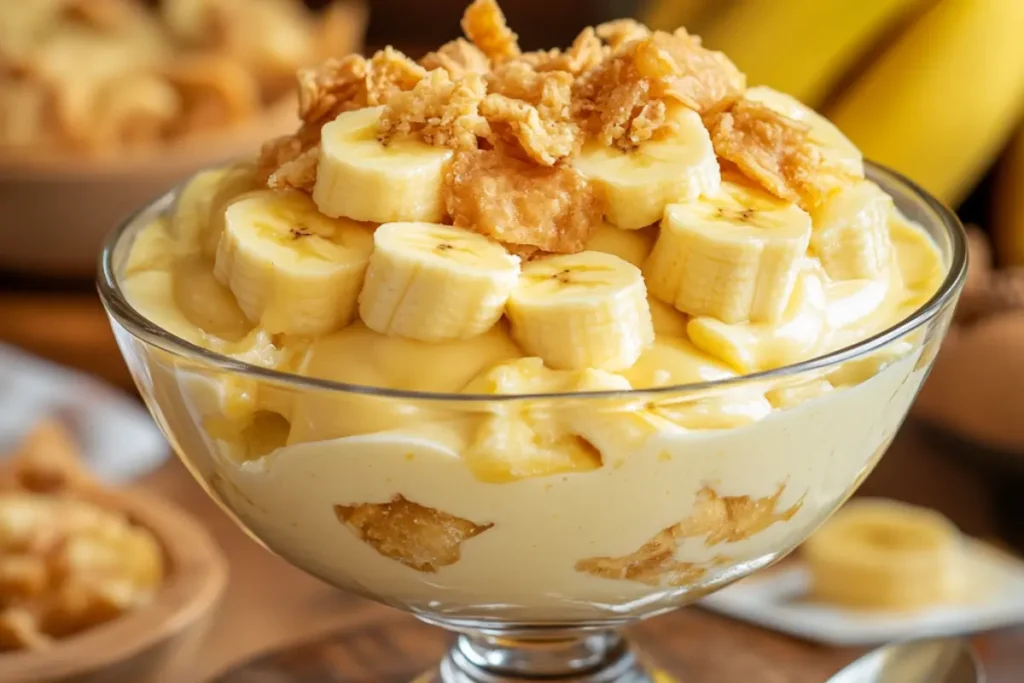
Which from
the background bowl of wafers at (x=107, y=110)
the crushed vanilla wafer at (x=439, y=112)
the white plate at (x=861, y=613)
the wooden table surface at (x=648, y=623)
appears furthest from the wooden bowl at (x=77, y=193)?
the crushed vanilla wafer at (x=439, y=112)

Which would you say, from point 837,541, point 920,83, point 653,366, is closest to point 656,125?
point 653,366

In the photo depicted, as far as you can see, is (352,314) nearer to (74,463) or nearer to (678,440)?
(678,440)

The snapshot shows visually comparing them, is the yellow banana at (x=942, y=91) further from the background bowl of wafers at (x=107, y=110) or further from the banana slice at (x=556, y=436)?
the banana slice at (x=556, y=436)

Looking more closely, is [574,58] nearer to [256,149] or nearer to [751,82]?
[751,82]

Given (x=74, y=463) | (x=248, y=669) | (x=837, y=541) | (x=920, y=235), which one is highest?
(x=920, y=235)

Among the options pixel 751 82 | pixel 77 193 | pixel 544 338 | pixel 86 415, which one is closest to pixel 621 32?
pixel 544 338

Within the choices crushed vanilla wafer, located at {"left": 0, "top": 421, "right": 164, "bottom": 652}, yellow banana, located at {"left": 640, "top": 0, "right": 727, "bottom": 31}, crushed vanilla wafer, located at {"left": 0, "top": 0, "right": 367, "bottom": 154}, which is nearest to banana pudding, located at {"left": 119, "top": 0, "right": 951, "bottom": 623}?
crushed vanilla wafer, located at {"left": 0, "top": 421, "right": 164, "bottom": 652}
